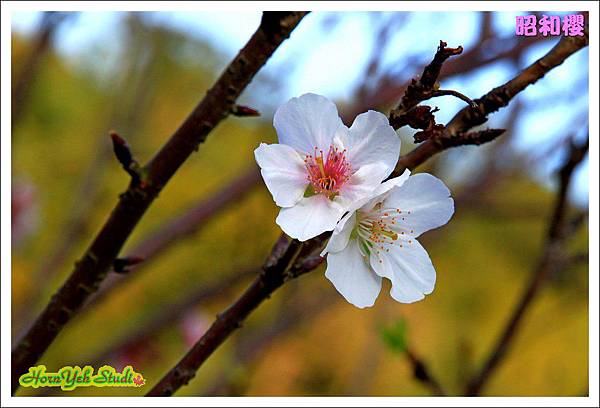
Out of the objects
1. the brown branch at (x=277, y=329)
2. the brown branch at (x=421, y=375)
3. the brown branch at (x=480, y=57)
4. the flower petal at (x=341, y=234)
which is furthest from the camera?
the brown branch at (x=277, y=329)

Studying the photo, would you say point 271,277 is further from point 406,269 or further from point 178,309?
point 178,309

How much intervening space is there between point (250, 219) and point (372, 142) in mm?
820

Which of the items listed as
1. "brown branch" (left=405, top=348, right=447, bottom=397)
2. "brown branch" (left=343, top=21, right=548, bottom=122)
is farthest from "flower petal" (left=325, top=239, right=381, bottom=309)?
"brown branch" (left=343, top=21, right=548, bottom=122)

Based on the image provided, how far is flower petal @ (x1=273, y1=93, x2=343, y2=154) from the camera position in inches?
13.6

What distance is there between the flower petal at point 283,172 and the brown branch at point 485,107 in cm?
6

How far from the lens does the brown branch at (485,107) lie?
0.37 metres

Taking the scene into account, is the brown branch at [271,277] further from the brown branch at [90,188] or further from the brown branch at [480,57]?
the brown branch at [90,188]

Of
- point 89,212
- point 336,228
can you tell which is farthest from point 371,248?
point 89,212

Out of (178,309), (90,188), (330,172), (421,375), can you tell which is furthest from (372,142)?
(90,188)

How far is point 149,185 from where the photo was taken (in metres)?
0.43

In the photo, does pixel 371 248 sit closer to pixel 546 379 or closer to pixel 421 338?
pixel 546 379

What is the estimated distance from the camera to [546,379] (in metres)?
1.20

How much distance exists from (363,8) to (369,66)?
0.66ft

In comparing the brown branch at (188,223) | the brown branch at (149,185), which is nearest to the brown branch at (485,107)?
the brown branch at (149,185)
